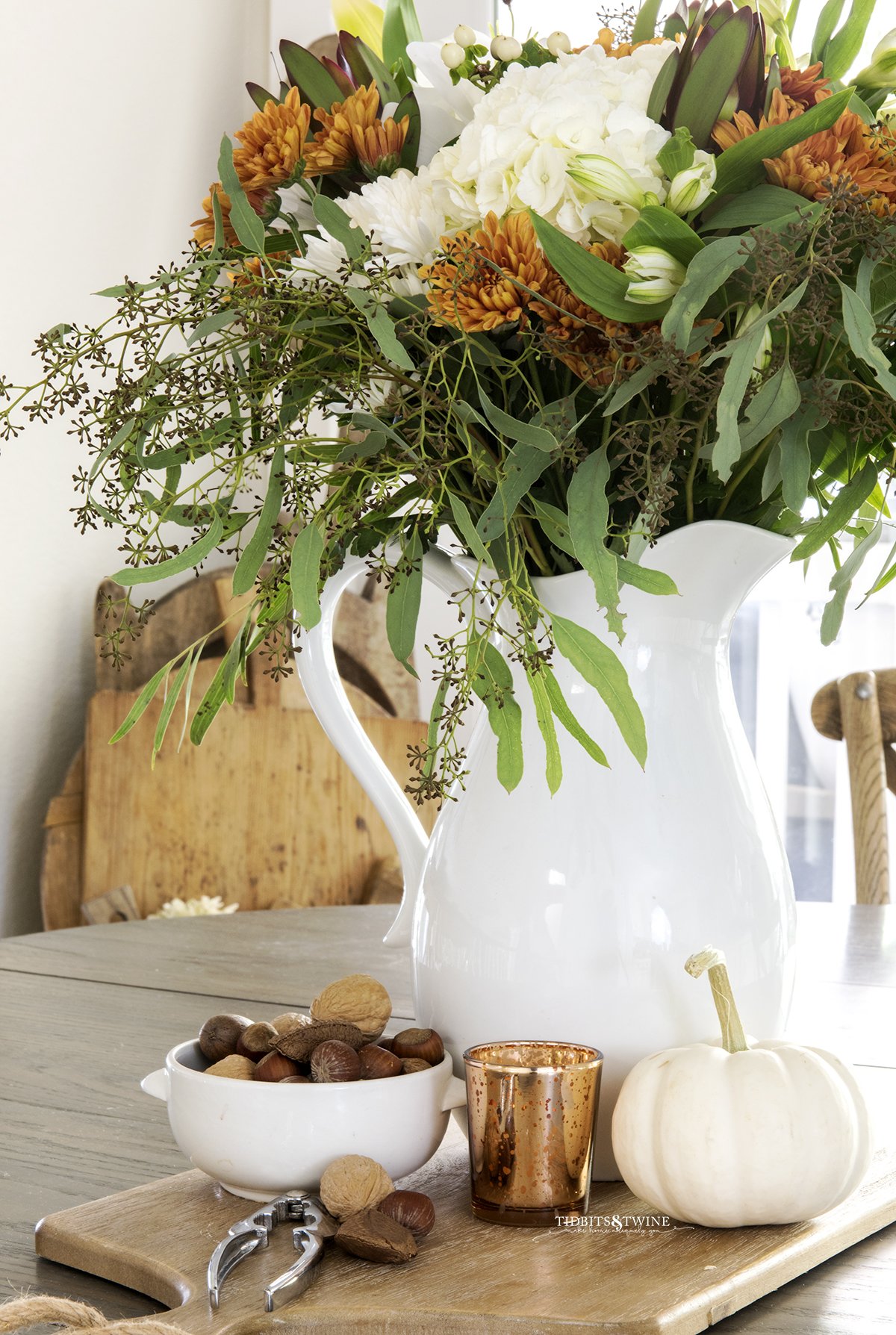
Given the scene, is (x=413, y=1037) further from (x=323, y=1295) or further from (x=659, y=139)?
(x=659, y=139)

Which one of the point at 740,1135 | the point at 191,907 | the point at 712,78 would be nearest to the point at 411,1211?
the point at 740,1135

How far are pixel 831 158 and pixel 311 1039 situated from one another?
1.31ft

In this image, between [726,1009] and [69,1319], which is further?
[726,1009]

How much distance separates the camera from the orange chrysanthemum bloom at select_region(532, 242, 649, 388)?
0.51 metres

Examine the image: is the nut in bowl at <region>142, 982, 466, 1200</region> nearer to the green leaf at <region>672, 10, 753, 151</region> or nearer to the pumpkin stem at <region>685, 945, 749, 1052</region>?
the pumpkin stem at <region>685, 945, 749, 1052</region>

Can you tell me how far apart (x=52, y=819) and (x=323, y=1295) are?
1564 mm

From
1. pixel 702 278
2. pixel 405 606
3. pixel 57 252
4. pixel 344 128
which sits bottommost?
pixel 405 606

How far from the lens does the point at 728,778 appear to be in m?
0.59

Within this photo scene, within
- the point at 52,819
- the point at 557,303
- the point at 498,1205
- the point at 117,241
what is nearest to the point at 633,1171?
the point at 498,1205

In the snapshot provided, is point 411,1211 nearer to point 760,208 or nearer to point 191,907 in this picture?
point 760,208

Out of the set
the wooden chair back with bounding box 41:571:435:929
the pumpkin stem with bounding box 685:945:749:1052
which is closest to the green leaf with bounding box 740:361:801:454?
the pumpkin stem with bounding box 685:945:749:1052

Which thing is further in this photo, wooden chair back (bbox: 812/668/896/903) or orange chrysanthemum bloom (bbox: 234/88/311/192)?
wooden chair back (bbox: 812/668/896/903)

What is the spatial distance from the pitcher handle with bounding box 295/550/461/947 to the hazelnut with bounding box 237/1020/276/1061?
0.11 metres

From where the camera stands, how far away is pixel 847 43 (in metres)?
0.57
